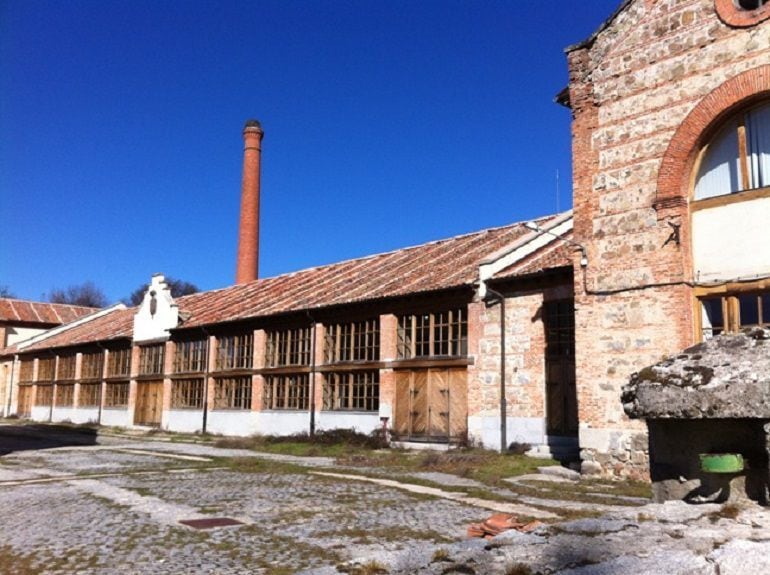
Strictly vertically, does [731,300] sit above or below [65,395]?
above

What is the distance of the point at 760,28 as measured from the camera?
11344 millimetres

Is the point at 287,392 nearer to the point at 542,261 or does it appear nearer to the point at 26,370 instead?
the point at 542,261

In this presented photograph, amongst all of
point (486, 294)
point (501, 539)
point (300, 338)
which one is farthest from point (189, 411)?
point (501, 539)

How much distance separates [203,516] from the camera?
876 centimetres

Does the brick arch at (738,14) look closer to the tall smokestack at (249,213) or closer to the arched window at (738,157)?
the arched window at (738,157)

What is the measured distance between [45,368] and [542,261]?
1424 inches

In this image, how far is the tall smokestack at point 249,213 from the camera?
125 feet

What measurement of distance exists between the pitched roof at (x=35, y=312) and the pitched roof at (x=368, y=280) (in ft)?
80.4

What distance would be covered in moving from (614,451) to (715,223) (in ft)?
14.4

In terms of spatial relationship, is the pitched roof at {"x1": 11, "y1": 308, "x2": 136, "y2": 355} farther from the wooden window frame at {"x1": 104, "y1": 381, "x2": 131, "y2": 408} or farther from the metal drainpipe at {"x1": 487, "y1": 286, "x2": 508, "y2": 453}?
the metal drainpipe at {"x1": 487, "y1": 286, "x2": 508, "y2": 453}

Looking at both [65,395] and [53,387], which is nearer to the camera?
[65,395]

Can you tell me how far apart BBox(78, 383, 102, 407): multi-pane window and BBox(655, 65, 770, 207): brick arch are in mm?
32165

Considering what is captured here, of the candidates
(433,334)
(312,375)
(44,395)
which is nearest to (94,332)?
(44,395)

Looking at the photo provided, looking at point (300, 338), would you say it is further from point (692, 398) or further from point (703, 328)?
point (692, 398)
